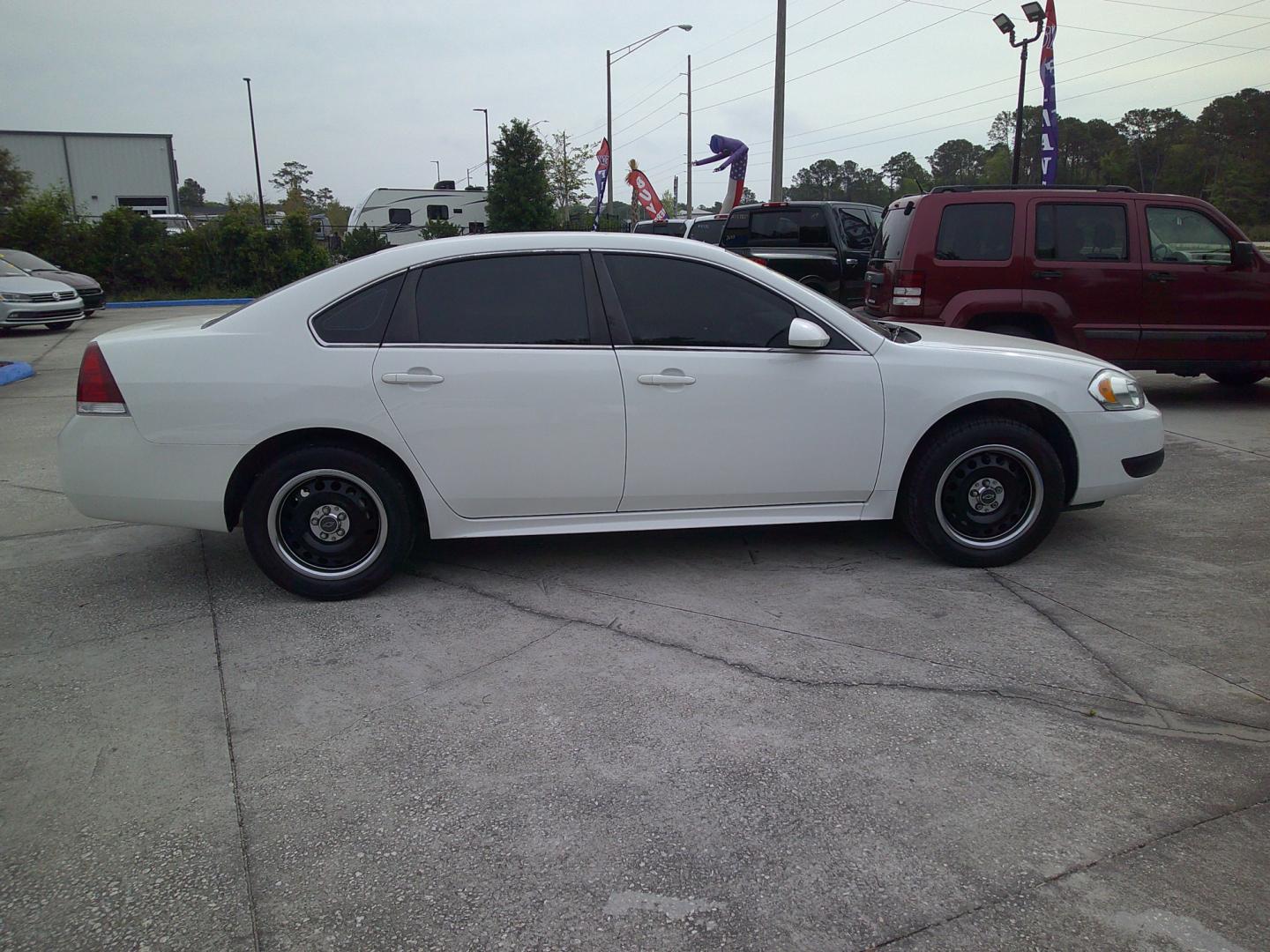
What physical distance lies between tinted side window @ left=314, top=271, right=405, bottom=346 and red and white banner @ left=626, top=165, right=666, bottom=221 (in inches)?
811

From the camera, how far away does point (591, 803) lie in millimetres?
2783

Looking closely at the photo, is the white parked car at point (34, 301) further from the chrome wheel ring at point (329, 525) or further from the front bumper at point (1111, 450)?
the front bumper at point (1111, 450)

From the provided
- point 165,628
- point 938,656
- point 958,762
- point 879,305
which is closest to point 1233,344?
point 879,305

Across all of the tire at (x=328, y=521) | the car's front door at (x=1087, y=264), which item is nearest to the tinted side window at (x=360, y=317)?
the tire at (x=328, y=521)

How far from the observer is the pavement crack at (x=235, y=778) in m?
2.34

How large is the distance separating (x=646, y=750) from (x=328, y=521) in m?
2.06

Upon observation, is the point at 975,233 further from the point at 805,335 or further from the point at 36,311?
the point at 36,311

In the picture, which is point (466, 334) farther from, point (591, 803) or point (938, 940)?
point (938, 940)

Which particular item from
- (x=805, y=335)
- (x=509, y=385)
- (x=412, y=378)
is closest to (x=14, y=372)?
(x=412, y=378)

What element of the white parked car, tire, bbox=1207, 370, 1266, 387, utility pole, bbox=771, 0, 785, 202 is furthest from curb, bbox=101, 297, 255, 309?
tire, bbox=1207, 370, 1266, 387

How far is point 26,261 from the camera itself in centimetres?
1861

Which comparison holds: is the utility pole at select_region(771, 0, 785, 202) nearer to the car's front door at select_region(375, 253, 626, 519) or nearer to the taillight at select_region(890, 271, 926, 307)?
the taillight at select_region(890, 271, 926, 307)

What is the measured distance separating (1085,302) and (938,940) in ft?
24.1

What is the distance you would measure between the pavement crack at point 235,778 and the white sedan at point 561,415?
1.31 feet
